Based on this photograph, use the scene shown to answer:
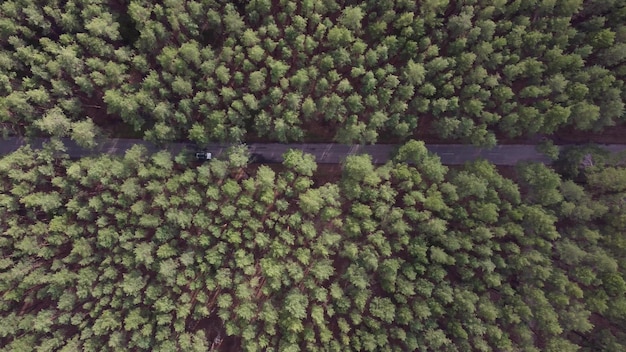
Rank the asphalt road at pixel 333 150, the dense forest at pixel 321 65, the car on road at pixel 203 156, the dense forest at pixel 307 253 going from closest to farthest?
the dense forest at pixel 321 65 < the dense forest at pixel 307 253 < the car on road at pixel 203 156 < the asphalt road at pixel 333 150

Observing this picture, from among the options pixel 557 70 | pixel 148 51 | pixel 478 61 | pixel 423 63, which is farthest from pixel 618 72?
pixel 148 51

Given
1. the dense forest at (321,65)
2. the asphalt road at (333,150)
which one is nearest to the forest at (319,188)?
the dense forest at (321,65)

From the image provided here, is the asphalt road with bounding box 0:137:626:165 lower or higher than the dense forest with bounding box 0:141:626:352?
higher

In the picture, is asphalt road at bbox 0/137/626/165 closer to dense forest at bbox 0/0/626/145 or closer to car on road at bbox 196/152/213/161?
car on road at bbox 196/152/213/161

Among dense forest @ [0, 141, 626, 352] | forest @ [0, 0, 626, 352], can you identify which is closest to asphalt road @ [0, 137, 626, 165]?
forest @ [0, 0, 626, 352]

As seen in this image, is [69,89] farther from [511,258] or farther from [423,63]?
[511,258]

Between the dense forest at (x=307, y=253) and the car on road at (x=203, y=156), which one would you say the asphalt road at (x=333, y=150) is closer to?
the car on road at (x=203, y=156)

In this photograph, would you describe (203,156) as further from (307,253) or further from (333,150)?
(307,253)
